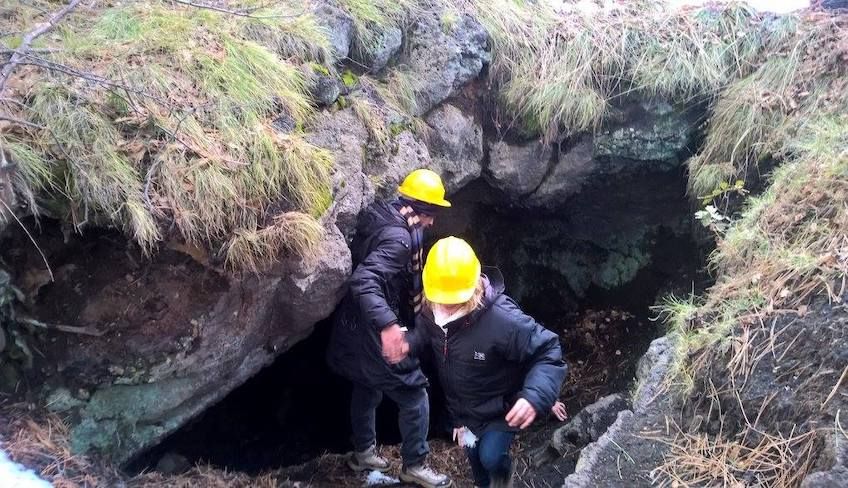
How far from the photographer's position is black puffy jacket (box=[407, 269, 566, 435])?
3.32m

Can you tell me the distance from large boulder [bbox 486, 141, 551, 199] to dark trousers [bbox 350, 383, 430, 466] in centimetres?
209

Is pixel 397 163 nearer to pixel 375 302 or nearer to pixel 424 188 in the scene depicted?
pixel 424 188

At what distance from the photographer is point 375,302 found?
3.85m

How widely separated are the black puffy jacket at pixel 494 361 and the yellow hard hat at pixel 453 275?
0.38 feet

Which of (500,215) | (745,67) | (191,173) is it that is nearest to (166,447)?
(191,173)

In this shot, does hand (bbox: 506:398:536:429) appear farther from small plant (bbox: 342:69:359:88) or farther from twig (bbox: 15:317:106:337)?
small plant (bbox: 342:69:359:88)

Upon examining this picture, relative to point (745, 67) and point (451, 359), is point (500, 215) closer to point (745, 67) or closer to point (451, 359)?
point (745, 67)

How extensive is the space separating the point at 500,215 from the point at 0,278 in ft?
13.7

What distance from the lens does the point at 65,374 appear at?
11.9 ft

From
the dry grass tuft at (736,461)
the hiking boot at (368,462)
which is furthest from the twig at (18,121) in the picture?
the dry grass tuft at (736,461)

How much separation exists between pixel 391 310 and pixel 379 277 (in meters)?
0.21

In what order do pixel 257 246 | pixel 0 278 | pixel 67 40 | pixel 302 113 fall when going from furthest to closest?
pixel 302 113
pixel 67 40
pixel 257 246
pixel 0 278

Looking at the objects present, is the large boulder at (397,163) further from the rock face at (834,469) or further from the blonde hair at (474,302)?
the rock face at (834,469)

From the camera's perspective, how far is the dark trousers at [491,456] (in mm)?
3719
